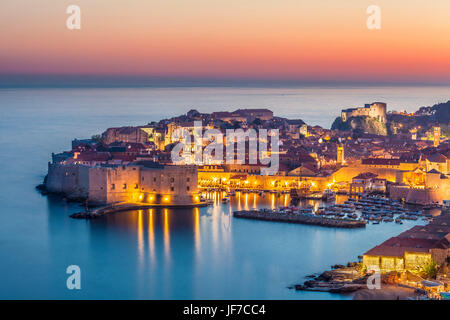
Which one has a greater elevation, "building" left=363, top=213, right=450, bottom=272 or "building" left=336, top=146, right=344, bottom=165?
"building" left=336, top=146, right=344, bottom=165

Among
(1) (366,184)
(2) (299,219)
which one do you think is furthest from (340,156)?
(2) (299,219)

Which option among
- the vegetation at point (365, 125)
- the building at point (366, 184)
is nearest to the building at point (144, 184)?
the building at point (366, 184)

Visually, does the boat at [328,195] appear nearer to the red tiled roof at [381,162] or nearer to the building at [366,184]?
the building at [366,184]

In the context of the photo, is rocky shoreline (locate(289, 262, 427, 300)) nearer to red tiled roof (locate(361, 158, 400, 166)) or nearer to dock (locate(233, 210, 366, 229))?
dock (locate(233, 210, 366, 229))

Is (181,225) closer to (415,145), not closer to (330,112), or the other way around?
(415,145)

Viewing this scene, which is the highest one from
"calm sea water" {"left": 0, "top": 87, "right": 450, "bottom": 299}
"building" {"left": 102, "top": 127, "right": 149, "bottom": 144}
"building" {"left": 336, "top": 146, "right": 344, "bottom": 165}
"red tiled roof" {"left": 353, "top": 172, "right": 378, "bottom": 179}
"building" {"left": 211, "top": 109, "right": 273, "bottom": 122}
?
"building" {"left": 211, "top": 109, "right": 273, "bottom": 122}

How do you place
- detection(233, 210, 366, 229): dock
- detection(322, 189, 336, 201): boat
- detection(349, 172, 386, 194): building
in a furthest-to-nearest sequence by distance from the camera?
1. detection(349, 172, 386, 194): building
2. detection(322, 189, 336, 201): boat
3. detection(233, 210, 366, 229): dock

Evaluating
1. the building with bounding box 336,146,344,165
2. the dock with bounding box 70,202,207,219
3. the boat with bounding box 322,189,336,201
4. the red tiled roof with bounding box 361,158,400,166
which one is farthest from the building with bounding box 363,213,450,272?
the building with bounding box 336,146,344,165

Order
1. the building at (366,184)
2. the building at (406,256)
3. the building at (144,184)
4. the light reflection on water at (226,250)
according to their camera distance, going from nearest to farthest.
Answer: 1. the building at (406,256)
2. the light reflection on water at (226,250)
3. the building at (144,184)
4. the building at (366,184)
